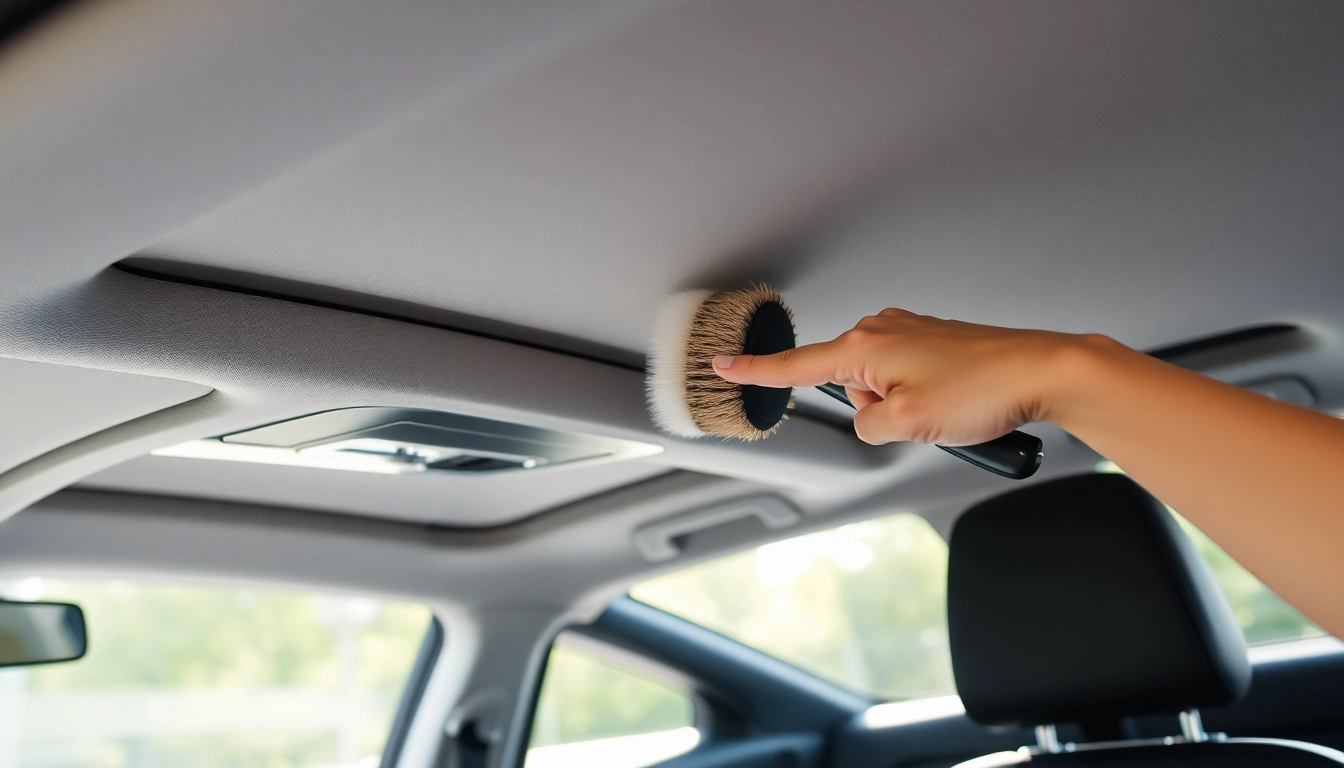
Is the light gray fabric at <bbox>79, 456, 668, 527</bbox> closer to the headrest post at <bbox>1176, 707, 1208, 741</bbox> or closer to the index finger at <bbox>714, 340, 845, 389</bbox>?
the index finger at <bbox>714, 340, 845, 389</bbox>

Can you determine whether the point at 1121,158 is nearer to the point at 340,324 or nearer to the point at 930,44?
the point at 930,44

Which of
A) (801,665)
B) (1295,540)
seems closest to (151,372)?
(1295,540)

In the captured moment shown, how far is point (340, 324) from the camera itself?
154 cm

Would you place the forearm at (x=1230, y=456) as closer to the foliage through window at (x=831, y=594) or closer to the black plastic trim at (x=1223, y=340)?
the black plastic trim at (x=1223, y=340)

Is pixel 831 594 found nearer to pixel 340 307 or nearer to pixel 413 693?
pixel 413 693

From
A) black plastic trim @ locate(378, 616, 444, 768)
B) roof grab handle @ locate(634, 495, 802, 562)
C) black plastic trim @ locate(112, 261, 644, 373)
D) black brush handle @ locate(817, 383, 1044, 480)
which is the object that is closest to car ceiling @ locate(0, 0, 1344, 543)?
black plastic trim @ locate(112, 261, 644, 373)

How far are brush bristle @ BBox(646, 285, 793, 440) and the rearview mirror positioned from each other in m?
1.66

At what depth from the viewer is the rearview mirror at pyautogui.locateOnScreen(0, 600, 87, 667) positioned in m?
2.20

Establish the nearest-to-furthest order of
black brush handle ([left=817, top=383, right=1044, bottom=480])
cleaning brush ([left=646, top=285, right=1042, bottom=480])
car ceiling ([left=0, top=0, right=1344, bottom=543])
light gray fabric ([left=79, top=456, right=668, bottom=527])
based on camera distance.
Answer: car ceiling ([left=0, top=0, right=1344, bottom=543]) → black brush handle ([left=817, top=383, right=1044, bottom=480]) → cleaning brush ([left=646, top=285, right=1042, bottom=480]) → light gray fabric ([left=79, top=456, right=668, bottom=527])

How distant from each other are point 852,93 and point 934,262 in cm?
56

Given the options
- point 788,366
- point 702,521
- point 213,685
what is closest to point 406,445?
point 702,521

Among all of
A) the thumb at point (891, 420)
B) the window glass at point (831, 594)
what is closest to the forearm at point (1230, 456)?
the thumb at point (891, 420)

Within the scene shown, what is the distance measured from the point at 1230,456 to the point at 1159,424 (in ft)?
0.21

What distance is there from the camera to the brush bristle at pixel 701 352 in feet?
4.90
